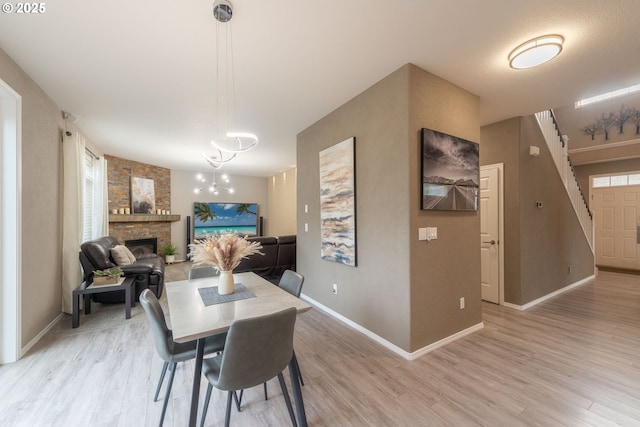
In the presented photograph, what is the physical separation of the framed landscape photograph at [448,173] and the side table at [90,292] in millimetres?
3796

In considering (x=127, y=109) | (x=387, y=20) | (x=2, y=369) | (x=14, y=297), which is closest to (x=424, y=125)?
(x=387, y=20)

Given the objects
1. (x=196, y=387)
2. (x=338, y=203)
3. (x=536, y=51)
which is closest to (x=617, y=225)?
(x=536, y=51)

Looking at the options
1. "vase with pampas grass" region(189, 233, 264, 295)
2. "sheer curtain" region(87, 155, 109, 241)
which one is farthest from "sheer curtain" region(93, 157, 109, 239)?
"vase with pampas grass" region(189, 233, 264, 295)

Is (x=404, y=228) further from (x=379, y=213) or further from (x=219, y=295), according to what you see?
(x=219, y=295)

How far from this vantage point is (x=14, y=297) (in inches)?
93.0

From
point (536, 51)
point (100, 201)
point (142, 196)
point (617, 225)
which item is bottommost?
point (617, 225)

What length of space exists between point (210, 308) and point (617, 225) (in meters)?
8.82

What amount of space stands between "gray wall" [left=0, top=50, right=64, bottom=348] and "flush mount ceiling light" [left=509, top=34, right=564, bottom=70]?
435cm

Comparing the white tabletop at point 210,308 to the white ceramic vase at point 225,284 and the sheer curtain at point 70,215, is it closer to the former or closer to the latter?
the white ceramic vase at point 225,284

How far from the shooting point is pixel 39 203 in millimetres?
2787

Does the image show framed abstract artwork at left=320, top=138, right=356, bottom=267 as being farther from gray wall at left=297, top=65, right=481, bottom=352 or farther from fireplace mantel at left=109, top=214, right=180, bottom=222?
fireplace mantel at left=109, top=214, right=180, bottom=222

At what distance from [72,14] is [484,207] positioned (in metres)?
4.94

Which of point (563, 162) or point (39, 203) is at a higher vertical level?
point (563, 162)

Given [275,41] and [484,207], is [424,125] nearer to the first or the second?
[275,41]
